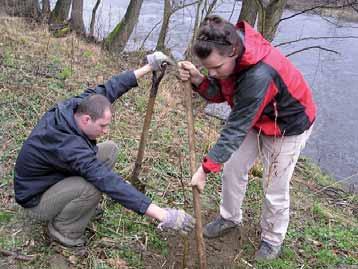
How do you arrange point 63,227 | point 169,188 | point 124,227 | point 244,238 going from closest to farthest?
point 63,227 → point 124,227 → point 244,238 → point 169,188

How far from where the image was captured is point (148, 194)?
388 centimetres

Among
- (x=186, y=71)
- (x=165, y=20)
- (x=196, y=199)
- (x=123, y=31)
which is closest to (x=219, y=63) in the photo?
(x=186, y=71)

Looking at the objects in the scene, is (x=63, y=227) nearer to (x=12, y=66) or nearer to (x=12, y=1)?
(x=12, y=66)

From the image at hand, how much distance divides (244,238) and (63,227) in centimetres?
143

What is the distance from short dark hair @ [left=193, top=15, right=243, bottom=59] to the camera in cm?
252

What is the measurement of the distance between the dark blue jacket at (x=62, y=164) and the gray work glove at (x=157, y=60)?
59cm

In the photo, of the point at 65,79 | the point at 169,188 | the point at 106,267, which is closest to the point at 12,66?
the point at 65,79

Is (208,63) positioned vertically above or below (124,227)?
above

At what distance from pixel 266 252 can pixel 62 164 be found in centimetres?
163

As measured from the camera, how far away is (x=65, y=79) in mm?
5895

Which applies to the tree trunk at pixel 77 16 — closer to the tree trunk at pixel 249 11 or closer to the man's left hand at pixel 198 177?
the tree trunk at pixel 249 11

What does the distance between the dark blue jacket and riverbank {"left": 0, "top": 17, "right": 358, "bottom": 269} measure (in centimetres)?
47

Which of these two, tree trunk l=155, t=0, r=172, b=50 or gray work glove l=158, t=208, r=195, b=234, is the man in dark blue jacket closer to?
gray work glove l=158, t=208, r=195, b=234

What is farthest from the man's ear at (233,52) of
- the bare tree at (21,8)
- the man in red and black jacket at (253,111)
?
the bare tree at (21,8)
